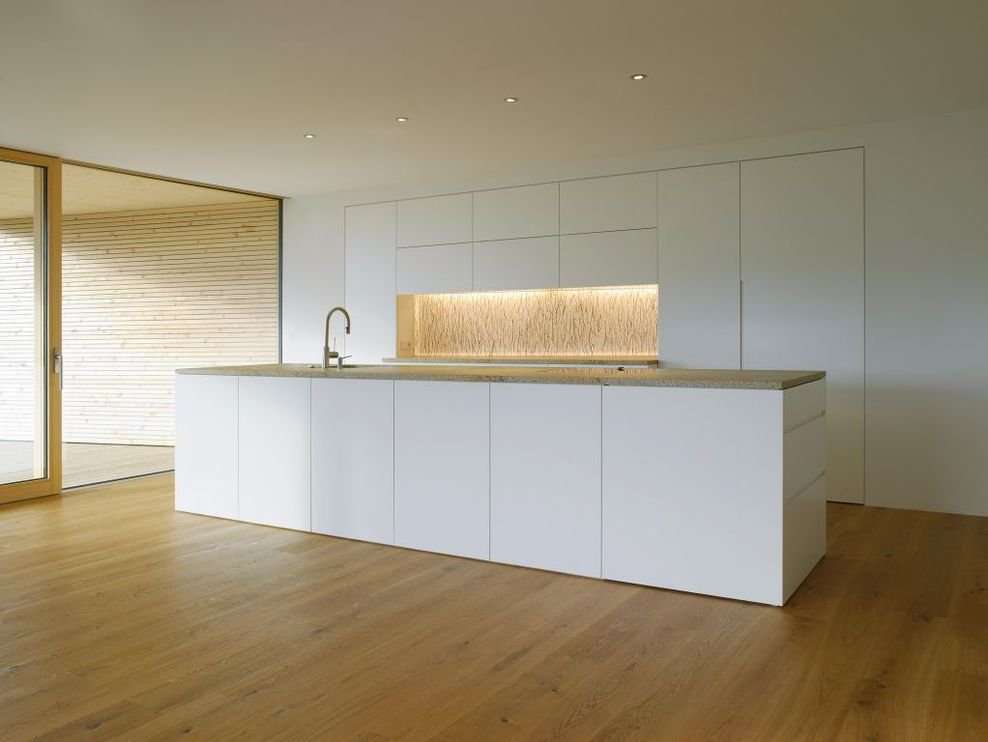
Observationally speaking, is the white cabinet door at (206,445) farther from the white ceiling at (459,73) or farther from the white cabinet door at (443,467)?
the white ceiling at (459,73)

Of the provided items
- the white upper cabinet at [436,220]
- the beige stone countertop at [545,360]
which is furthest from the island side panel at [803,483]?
the white upper cabinet at [436,220]

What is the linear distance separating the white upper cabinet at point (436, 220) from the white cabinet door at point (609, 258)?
977 mm

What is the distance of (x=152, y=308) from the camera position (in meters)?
8.48

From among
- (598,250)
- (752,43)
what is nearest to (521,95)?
(752,43)

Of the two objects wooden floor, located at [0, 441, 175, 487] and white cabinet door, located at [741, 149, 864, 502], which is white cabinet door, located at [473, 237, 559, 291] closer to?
white cabinet door, located at [741, 149, 864, 502]

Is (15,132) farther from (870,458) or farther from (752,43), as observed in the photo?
(870,458)

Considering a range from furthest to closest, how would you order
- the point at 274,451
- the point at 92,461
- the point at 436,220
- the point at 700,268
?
1. the point at 92,461
2. the point at 436,220
3. the point at 700,268
4. the point at 274,451

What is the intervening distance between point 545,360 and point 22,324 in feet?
12.7

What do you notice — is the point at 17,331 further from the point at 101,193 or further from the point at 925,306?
the point at 925,306

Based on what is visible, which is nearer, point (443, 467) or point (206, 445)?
point (443, 467)

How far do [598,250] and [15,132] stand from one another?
406 centimetres

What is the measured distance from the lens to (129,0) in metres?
3.27

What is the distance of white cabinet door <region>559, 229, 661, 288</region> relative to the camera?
243 inches

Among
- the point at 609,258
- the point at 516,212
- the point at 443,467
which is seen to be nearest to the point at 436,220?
the point at 516,212
